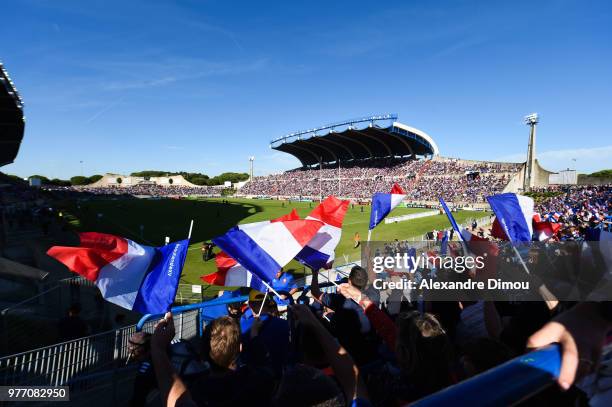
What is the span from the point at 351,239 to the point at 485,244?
2044 cm

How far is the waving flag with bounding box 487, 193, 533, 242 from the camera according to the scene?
23.7 feet

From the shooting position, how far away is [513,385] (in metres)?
1.03

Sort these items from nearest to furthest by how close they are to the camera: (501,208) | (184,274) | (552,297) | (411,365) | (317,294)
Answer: (411,365)
(552,297)
(317,294)
(501,208)
(184,274)

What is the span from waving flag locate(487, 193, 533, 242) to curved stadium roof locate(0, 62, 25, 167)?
2221 centimetres

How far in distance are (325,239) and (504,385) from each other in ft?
19.4

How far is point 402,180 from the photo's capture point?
70.9m

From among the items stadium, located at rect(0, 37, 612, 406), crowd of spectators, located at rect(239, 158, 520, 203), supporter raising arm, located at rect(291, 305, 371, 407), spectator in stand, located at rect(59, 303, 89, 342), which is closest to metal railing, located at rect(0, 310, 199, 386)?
stadium, located at rect(0, 37, 612, 406)

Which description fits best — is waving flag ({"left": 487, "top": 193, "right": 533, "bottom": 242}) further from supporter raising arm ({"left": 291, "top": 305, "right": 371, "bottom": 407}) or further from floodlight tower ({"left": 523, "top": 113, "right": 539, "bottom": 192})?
floodlight tower ({"left": 523, "top": 113, "right": 539, "bottom": 192})

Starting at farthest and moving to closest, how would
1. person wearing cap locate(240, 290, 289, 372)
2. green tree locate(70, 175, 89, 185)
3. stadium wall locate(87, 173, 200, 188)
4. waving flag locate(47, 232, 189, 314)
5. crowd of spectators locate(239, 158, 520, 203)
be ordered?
green tree locate(70, 175, 89, 185) < stadium wall locate(87, 173, 200, 188) < crowd of spectators locate(239, 158, 520, 203) < waving flag locate(47, 232, 189, 314) < person wearing cap locate(240, 290, 289, 372)

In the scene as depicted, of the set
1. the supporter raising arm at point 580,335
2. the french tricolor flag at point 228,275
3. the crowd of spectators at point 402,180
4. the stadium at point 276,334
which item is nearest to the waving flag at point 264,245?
the stadium at point 276,334

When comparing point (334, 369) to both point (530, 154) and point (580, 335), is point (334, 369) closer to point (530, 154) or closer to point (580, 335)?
point (580, 335)

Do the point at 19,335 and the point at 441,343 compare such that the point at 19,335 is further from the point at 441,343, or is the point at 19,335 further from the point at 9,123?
the point at 9,123

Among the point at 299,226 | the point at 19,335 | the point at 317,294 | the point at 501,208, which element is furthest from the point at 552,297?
the point at 19,335

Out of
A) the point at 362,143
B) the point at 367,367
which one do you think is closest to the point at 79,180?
the point at 362,143
